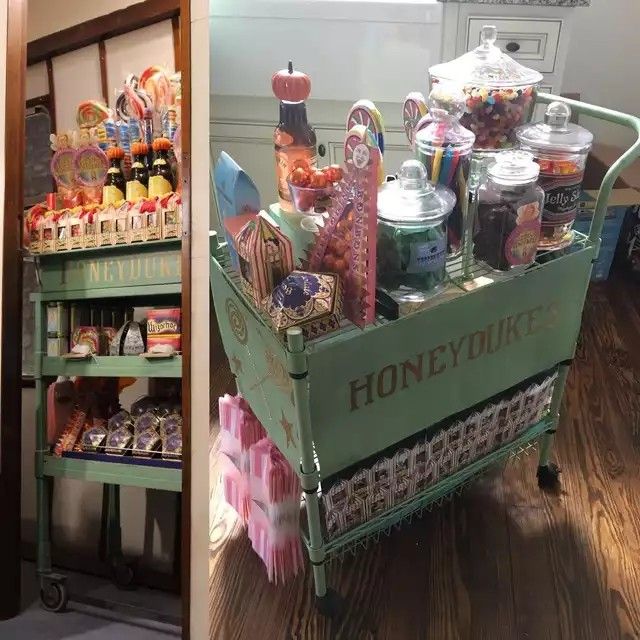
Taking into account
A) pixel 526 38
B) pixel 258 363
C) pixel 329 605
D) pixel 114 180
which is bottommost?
pixel 329 605

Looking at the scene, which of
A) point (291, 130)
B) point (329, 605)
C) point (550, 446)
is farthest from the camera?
point (550, 446)

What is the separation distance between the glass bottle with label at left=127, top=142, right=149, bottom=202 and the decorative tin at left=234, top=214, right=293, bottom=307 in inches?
6.5

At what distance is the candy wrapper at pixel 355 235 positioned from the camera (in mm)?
1067

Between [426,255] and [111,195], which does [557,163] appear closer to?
[426,255]

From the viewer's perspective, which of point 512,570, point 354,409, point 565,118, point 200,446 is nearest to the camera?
point 200,446

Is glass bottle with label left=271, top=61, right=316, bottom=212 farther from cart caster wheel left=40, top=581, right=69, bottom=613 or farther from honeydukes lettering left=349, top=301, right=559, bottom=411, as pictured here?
cart caster wheel left=40, top=581, right=69, bottom=613

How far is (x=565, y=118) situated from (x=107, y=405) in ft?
3.27

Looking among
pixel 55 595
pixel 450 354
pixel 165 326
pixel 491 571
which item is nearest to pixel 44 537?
pixel 55 595

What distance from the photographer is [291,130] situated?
133cm

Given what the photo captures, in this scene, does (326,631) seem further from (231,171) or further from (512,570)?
(231,171)

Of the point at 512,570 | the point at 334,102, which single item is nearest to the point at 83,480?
the point at 512,570

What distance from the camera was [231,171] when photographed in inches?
47.9

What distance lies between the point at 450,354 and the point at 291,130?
0.50 m

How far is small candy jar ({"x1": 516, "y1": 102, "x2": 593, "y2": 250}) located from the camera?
55.1 inches
